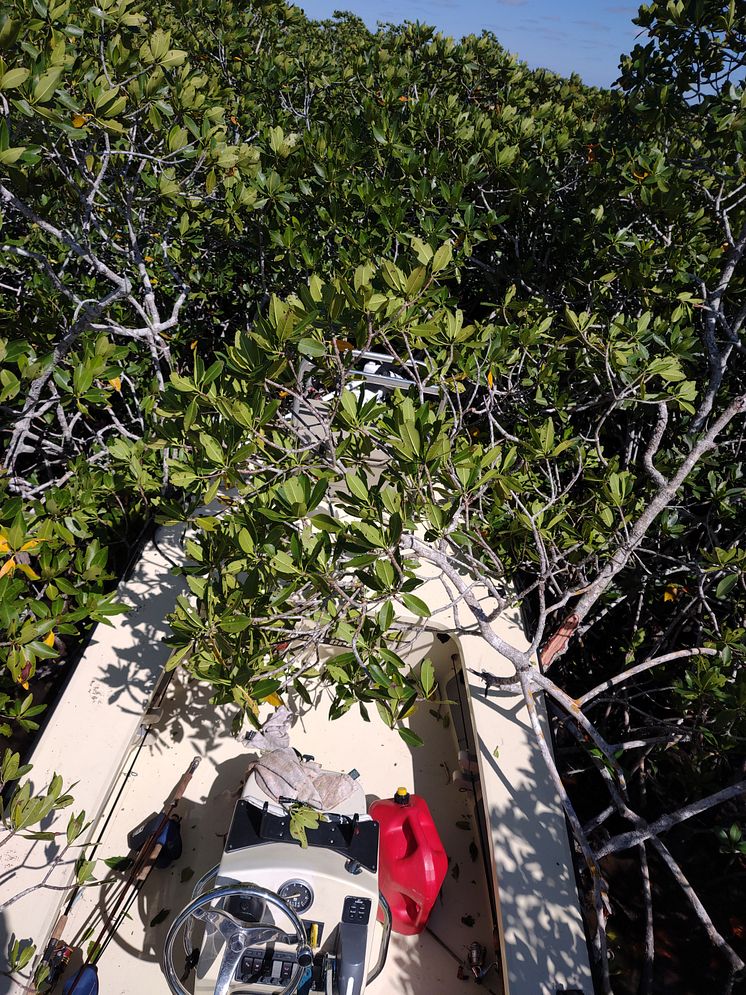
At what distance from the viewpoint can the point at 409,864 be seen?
9.39 feet

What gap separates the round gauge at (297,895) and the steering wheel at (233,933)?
7.5 inches

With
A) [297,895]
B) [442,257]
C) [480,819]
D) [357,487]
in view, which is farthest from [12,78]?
[480,819]

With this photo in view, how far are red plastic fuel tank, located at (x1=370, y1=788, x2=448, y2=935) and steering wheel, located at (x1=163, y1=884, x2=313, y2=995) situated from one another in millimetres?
809

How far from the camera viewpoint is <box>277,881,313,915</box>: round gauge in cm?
239

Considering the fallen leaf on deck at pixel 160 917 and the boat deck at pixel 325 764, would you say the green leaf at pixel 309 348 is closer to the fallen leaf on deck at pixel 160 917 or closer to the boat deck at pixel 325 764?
the boat deck at pixel 325 764

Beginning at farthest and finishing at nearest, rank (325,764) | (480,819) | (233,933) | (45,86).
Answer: (325,764) → (480,819) → (45,86) → (233,933)

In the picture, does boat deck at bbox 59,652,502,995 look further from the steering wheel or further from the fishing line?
the steering wheel

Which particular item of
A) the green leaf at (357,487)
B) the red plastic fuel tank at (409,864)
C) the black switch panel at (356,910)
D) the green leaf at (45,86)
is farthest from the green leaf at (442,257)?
the black switch panel at (356,910)

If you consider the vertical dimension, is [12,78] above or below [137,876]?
above

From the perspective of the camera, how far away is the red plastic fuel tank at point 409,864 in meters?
2.82

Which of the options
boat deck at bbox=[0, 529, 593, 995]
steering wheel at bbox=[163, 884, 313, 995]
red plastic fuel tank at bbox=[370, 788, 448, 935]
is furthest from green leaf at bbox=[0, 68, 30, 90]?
red plastic fuel tank at bbox=[370, 788, 448, 935]

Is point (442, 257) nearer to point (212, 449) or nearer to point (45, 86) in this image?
point (212, 449)

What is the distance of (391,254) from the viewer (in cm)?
416

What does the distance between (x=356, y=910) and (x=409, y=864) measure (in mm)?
558
